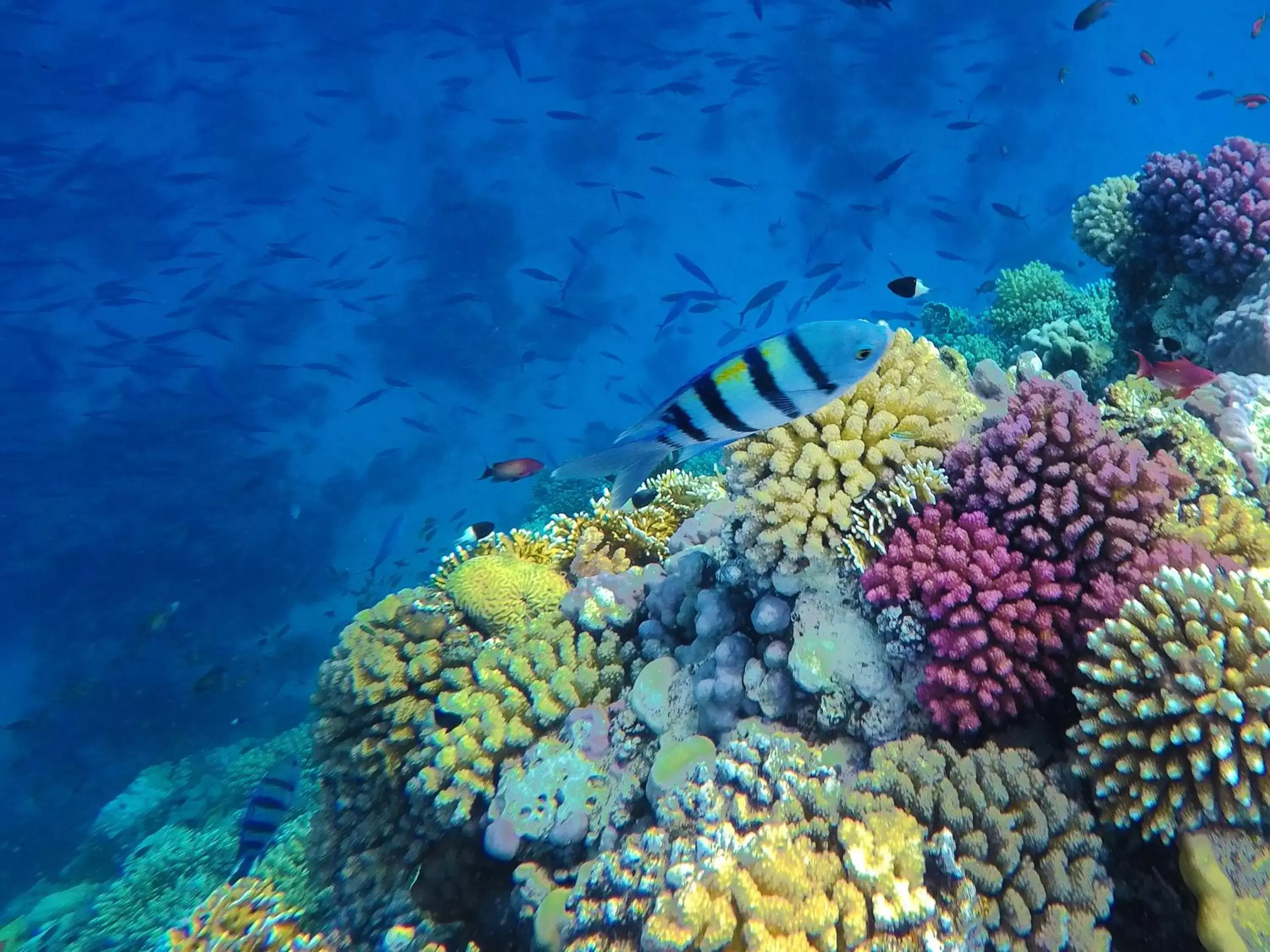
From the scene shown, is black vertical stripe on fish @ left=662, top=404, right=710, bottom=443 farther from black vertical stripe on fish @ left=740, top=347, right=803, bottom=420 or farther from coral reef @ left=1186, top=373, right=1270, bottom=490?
coral reef @ left=1186, top=373, right=1270, bottom=490

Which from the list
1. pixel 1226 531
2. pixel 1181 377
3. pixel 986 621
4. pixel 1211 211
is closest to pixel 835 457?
pixel 986 621

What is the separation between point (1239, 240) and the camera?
586 cm

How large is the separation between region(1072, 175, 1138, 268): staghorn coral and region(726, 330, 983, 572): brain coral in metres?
6.05

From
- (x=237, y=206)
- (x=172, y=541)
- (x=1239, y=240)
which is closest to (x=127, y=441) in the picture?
(x=172, y=541)

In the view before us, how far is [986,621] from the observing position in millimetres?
2691

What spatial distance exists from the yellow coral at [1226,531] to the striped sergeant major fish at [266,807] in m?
6.43

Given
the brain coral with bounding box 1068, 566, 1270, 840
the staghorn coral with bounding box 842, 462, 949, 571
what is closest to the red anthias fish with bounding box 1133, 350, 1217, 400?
the brain coral with bounding box 1068, 566, 1270, 840

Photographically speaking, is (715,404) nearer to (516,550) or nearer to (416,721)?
(416,721)

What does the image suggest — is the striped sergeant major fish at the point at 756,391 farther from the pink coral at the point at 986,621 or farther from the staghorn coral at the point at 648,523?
the staghorn coral at the point at 648,523

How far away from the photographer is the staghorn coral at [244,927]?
444cm

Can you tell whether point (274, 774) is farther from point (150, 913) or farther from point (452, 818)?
point (150, 913)

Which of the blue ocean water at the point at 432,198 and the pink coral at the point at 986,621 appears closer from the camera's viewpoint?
the pink coral at the point at 986,621

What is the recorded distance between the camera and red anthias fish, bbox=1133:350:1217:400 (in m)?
4.48

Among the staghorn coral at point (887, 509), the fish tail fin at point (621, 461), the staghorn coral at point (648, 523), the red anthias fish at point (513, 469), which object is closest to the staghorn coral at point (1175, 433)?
the staghorn coral at point (887, 509)
